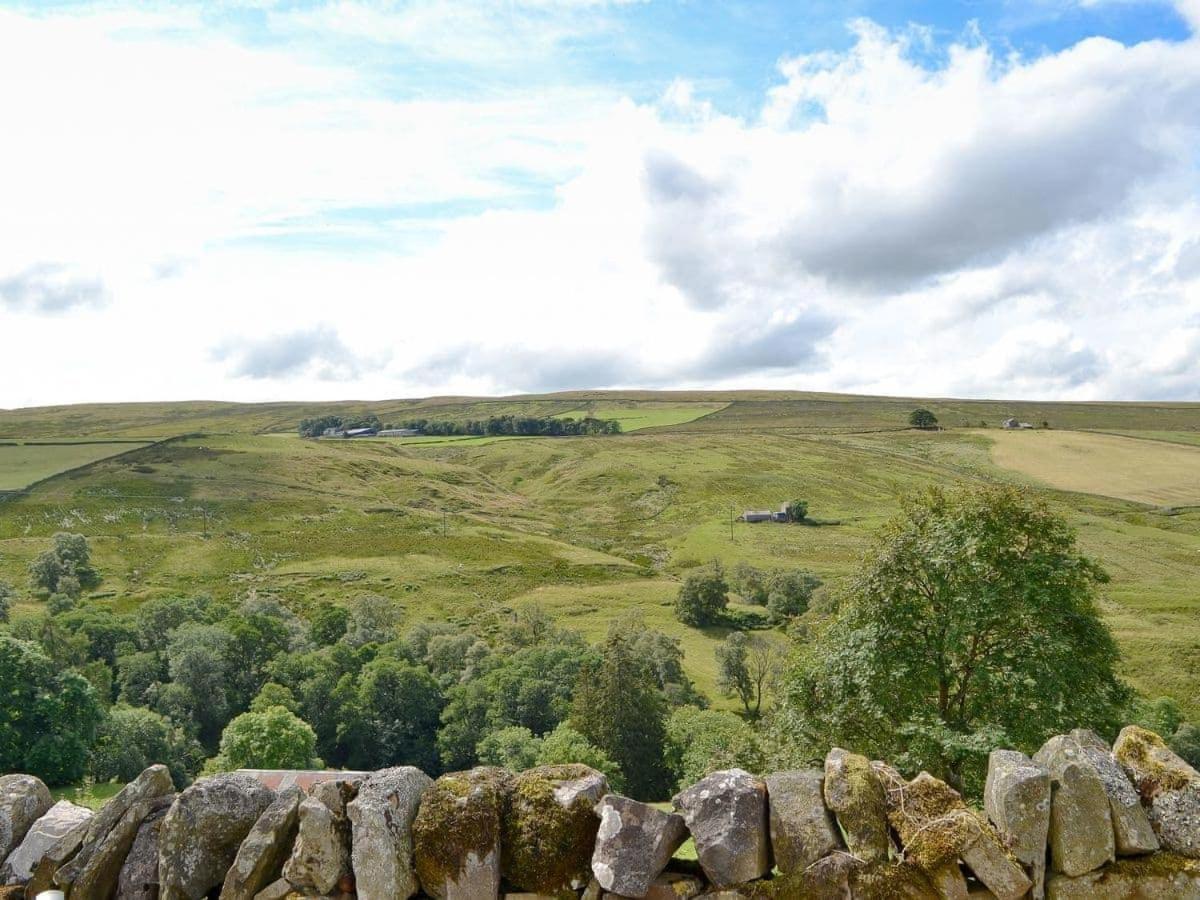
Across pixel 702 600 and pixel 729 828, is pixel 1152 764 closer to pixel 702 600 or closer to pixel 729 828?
pixel 729 828

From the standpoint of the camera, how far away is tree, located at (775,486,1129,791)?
1541 centimetres

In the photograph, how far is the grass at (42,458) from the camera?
14650 cm

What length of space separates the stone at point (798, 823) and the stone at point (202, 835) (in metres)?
4.38

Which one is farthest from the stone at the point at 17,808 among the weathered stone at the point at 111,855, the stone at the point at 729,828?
the stone at the point at 729,828

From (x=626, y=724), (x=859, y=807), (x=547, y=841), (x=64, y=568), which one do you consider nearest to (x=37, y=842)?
(x=547, y=841)

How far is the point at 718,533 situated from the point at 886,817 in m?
133

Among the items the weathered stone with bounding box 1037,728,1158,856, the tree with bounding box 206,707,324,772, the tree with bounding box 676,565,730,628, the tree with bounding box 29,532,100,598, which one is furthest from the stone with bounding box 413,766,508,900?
the tree with bounding box 29,532,100,598

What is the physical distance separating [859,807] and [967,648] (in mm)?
11380

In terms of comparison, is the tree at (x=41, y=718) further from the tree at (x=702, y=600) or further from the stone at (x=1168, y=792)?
the tree at (x=702, y=600)

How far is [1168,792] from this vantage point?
21.3 ft

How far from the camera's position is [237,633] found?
246ft

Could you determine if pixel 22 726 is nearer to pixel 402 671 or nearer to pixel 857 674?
pixel 402 671

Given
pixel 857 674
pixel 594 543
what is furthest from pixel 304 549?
pixel 857 674

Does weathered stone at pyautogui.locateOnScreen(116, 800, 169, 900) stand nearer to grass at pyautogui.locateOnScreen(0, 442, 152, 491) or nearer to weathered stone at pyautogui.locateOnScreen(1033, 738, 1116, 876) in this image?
weathered stone at pyautogui.locateOnScreen(1033, 738, 1116, 876)
